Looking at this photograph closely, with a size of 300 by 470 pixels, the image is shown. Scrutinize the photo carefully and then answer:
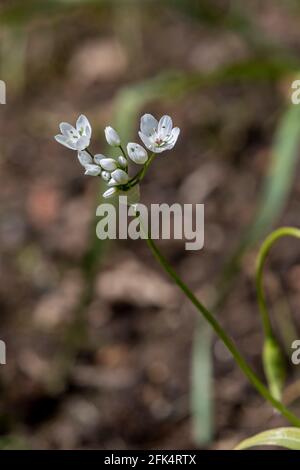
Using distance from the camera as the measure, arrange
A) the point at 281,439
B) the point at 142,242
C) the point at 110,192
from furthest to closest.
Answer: the point at 142,242 < the point at 281,439 < the point at 110,192

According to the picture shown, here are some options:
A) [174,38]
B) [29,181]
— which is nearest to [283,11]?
[174,38]

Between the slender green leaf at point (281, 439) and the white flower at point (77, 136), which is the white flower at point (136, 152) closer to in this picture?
the white flower at point (77, 136)

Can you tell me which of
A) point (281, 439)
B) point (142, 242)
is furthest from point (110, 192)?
point (142, 242)

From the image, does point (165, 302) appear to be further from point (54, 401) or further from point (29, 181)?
point (29, 181)

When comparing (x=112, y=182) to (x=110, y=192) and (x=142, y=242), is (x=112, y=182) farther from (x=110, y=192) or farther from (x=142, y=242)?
(x=142, y=242)

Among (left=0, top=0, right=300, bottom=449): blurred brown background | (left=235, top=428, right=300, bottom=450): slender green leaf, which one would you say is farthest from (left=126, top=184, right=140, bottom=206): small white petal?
(left=0, top=0, right=300, bottom=449): blurred brown background

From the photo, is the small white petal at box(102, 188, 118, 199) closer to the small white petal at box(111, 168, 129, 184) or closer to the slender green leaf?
the small white petal at box(111, 168, 129, 184)

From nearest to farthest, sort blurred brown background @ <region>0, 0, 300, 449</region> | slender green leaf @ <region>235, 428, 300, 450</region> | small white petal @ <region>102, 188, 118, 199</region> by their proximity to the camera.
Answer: small white petal @ <region>102, 188, 118, 199</region>, slender green leaf @ <region>235, 428, 300, 450</region>, blurred brown background @ <region>0, 0, 300, 449</region>

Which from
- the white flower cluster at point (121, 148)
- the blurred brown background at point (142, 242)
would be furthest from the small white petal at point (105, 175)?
the blurred brown background at point (142, 242)
